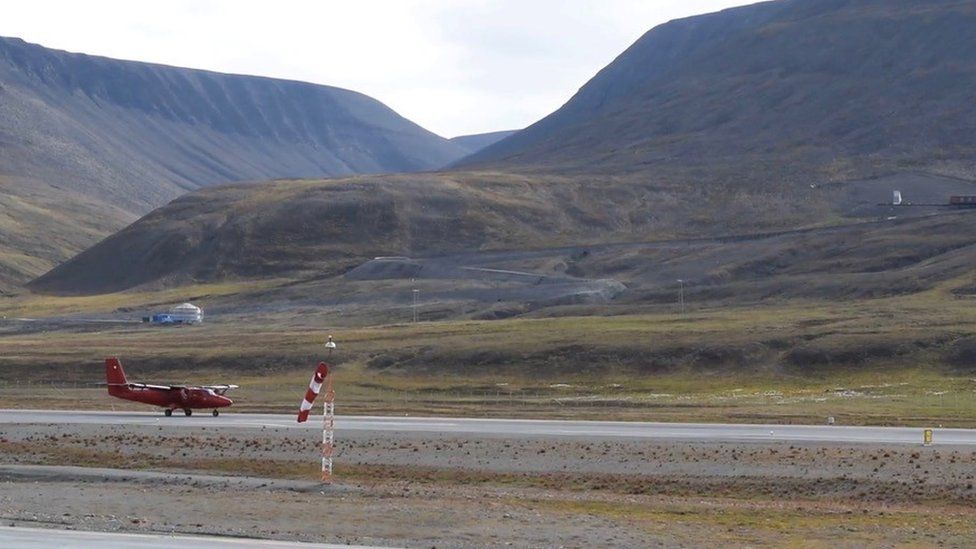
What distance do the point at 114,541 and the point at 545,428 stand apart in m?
27.7

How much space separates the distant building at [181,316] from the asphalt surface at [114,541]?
4690 inches

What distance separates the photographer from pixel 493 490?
36406 millimetres

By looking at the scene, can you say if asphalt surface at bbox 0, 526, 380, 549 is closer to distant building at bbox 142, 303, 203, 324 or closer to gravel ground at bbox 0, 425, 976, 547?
gravel ground at bbox 0, 425, 976, 547

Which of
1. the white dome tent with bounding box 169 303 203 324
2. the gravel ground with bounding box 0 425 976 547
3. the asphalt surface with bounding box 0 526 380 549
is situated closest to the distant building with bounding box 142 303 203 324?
the white dome tent with bounding box 169 303 203 324

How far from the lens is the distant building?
144875 millimetres

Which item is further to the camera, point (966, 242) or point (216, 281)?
point (216, 281)

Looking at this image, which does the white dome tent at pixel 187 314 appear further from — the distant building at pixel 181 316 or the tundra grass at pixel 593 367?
the tundra grass at pixel 593 367

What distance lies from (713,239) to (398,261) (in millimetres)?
39459

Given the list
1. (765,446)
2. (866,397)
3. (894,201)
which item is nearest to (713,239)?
(894,201)

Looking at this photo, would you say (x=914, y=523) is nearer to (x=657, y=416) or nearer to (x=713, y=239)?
(x=657, y=416)

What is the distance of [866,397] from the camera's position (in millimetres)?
70062

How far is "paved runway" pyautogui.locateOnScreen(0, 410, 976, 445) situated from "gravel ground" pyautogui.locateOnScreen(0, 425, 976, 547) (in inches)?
101

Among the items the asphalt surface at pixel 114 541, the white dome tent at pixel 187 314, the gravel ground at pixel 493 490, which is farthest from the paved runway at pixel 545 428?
the white dome tent at pixel 187 314

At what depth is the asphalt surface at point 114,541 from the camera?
2594 centimetres
